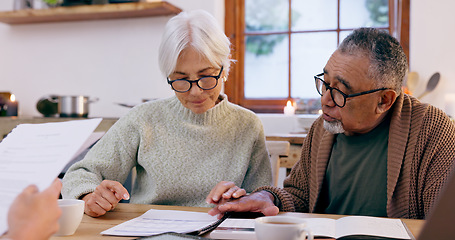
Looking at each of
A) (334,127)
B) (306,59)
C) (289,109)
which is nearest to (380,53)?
(334,127)

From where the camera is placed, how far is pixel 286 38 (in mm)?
3510

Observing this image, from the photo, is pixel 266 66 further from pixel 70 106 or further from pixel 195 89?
pixel 195 89

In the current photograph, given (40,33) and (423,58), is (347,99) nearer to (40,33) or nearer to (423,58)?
(423,58)

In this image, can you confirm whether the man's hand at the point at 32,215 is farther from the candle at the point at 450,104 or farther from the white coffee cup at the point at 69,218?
the candle at the point at 450,104

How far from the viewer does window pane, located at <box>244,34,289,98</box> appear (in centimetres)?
352

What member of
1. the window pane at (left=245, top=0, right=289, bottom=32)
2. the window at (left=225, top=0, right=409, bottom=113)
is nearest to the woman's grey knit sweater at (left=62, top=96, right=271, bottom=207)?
the window at (left=225, top=0, right=409, bottom=113)

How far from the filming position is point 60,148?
0.64 metres

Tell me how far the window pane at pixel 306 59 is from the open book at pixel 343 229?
2533mm

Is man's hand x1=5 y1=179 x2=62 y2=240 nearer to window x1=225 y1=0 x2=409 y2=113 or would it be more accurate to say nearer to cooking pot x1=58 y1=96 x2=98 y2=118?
cooking pot x1=58 y1=96 x2=98 y2=118

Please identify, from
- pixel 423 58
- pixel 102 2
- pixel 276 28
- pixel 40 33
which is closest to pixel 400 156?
pixel 423 58

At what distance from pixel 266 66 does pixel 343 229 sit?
2734 mm

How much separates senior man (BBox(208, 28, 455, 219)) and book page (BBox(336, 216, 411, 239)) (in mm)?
253

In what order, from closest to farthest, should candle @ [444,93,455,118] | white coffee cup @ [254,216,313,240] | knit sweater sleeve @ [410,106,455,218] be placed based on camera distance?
white coffee cup @ [254,216,313,240] → knit sweater sleeve @ [410,106,455,218] → candle @ [444,93,455,118]

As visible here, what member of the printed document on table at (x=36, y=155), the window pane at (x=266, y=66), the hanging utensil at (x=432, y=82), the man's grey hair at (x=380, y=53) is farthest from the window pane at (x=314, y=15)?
the printed document on table at (x=36, y=155)
